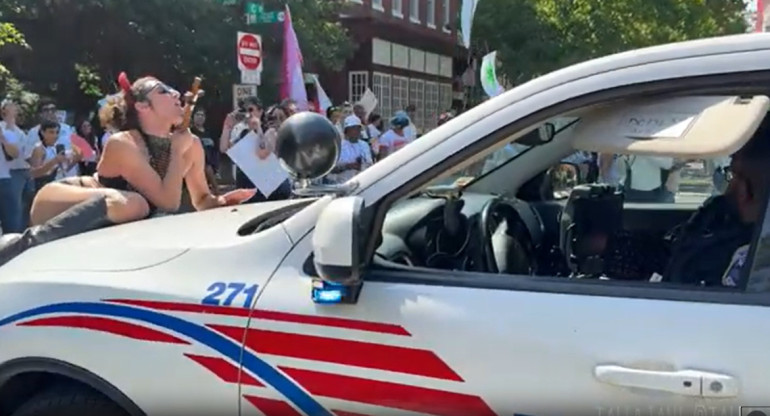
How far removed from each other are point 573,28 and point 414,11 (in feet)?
21.8

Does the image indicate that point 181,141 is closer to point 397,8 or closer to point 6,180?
point 6,180

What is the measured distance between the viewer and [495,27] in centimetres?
3164

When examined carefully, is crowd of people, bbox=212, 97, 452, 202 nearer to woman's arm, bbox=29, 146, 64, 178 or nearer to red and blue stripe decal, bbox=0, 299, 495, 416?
woman's arm, bbox=29, 146, 64, 178

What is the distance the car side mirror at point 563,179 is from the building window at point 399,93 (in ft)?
94.9

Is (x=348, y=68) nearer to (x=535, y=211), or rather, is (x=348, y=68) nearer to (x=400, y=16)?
(x=400, y=16)

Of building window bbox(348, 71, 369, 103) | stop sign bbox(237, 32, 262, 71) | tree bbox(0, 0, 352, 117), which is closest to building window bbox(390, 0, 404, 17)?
building window bbox(348, 71, 369, 103)

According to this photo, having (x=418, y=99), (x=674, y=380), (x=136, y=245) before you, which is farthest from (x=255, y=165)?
(x=418, y=99)

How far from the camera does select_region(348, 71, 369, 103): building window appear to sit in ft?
101

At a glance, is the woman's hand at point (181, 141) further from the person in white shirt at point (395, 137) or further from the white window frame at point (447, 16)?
the white window frame at point (447, 16)

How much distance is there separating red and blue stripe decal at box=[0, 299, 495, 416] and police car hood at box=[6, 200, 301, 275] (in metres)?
0.16

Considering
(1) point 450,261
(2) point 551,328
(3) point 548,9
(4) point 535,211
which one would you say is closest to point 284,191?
(4) point 535,211

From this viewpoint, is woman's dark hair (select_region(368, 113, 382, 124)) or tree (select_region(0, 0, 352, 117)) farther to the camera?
tree (select_region(0, 0, 352, 117))

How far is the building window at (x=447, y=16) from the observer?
37.7 metres

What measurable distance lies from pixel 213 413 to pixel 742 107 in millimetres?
1596
